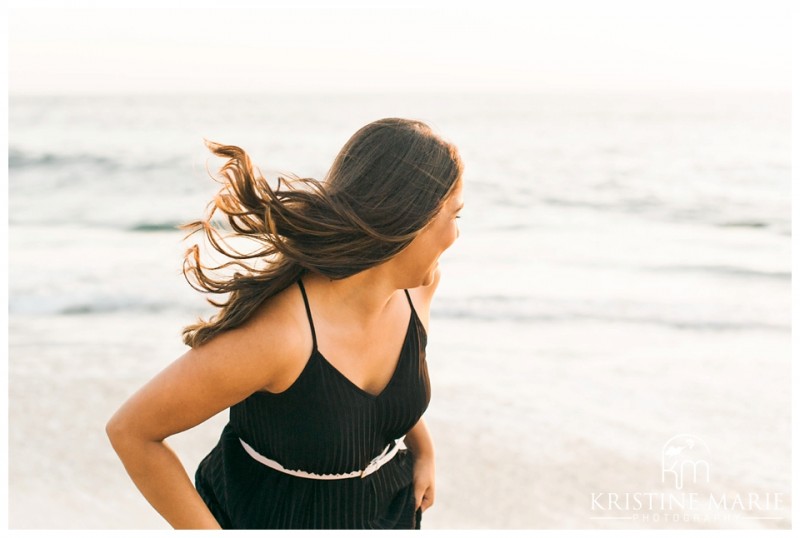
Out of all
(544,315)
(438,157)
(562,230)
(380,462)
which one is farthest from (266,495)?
(562,230)

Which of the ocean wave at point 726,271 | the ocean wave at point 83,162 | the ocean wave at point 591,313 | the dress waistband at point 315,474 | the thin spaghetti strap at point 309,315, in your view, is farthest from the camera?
the ocean wave at point 83,162

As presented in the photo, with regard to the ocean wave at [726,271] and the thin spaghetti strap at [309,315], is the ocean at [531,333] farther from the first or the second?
the thin spaghetti strap at [309,315]

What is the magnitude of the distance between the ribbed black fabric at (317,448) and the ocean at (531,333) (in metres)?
0.73

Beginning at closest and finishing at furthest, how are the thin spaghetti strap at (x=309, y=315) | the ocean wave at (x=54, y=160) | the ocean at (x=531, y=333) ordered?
the thin spaghetti strap at (x=309, y=315)
the ocean at (x=531, y=333)
the ocean wave at (x=54, y=160)

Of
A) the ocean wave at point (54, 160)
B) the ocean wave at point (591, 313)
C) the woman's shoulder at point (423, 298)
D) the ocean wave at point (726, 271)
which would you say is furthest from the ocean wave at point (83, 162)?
the woman's shoulder at point (423, 298)

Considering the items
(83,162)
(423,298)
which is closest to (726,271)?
(423,298)

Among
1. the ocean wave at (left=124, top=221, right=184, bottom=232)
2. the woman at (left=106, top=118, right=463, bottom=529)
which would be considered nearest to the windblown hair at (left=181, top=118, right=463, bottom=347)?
the woman at (left=106, top=118, right=463, bottom=529)

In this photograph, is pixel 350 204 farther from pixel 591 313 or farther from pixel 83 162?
pixel 83 162

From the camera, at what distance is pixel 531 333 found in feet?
27.2

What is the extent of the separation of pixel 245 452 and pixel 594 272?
379 inches

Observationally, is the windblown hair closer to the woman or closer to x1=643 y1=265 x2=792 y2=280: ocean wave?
the woman

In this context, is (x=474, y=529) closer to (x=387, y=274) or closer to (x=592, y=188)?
(x=387, y=274)

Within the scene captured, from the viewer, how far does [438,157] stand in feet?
6.79

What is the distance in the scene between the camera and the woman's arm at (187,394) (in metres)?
1.87
